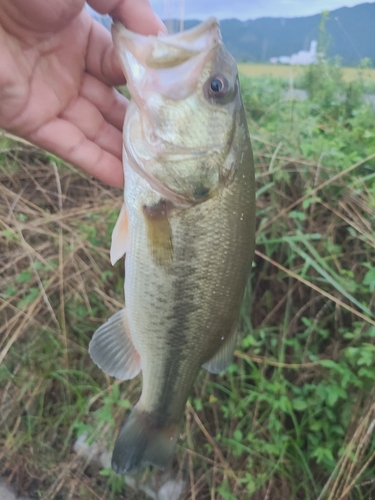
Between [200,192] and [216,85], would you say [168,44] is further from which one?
[200,192]

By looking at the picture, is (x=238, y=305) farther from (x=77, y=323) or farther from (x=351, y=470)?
(x=77, y=323)

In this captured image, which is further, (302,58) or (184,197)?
(302,58)

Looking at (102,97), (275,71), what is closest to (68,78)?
(102,97)

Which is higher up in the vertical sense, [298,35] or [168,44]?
[298,35]

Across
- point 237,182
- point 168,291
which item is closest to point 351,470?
point 168,291

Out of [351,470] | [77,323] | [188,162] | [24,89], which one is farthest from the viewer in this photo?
[77,323]

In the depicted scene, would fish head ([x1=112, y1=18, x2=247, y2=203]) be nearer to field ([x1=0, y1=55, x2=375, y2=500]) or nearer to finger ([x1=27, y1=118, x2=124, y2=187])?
finger ([x1=27, y1=118, x2=124, y2=187])

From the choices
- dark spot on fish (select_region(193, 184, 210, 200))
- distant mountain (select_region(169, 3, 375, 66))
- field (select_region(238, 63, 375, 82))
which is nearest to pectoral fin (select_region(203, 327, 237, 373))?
dark spot on fish (select_region(193, 184, 210, 200))
